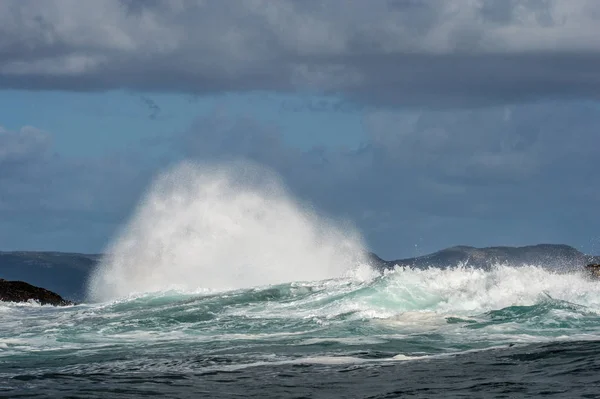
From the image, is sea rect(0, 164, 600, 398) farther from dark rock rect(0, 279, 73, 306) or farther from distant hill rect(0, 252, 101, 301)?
distant hill rect(0, 252, 101, 301)

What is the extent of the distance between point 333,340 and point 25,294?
28.8m

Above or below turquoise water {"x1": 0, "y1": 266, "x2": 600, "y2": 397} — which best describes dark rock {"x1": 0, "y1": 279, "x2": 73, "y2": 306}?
above

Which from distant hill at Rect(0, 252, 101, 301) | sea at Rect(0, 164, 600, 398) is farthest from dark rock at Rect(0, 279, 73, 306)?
distant hill at Rect(0, 252, 101, 301)

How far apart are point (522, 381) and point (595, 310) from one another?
11728 mm

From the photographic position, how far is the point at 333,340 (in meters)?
24.5

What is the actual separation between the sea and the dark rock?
5233 millimetres

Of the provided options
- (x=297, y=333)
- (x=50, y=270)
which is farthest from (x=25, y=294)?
(x=50, y=270)

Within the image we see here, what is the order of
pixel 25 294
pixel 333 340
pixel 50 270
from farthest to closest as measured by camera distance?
pixel 50 270 < pixel 25 294 < pixel 333 340

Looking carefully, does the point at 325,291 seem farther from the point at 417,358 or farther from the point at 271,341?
the point at 417,358

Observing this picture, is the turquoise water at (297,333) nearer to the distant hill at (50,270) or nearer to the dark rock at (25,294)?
the dark rock at (25,294)

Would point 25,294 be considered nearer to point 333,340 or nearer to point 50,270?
point 333,340

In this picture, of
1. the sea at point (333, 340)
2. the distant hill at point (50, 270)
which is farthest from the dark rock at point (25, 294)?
the distant hill at point (50, 270)

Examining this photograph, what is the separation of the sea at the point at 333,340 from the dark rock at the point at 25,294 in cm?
523

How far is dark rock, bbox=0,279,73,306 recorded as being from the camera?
49.0 m
